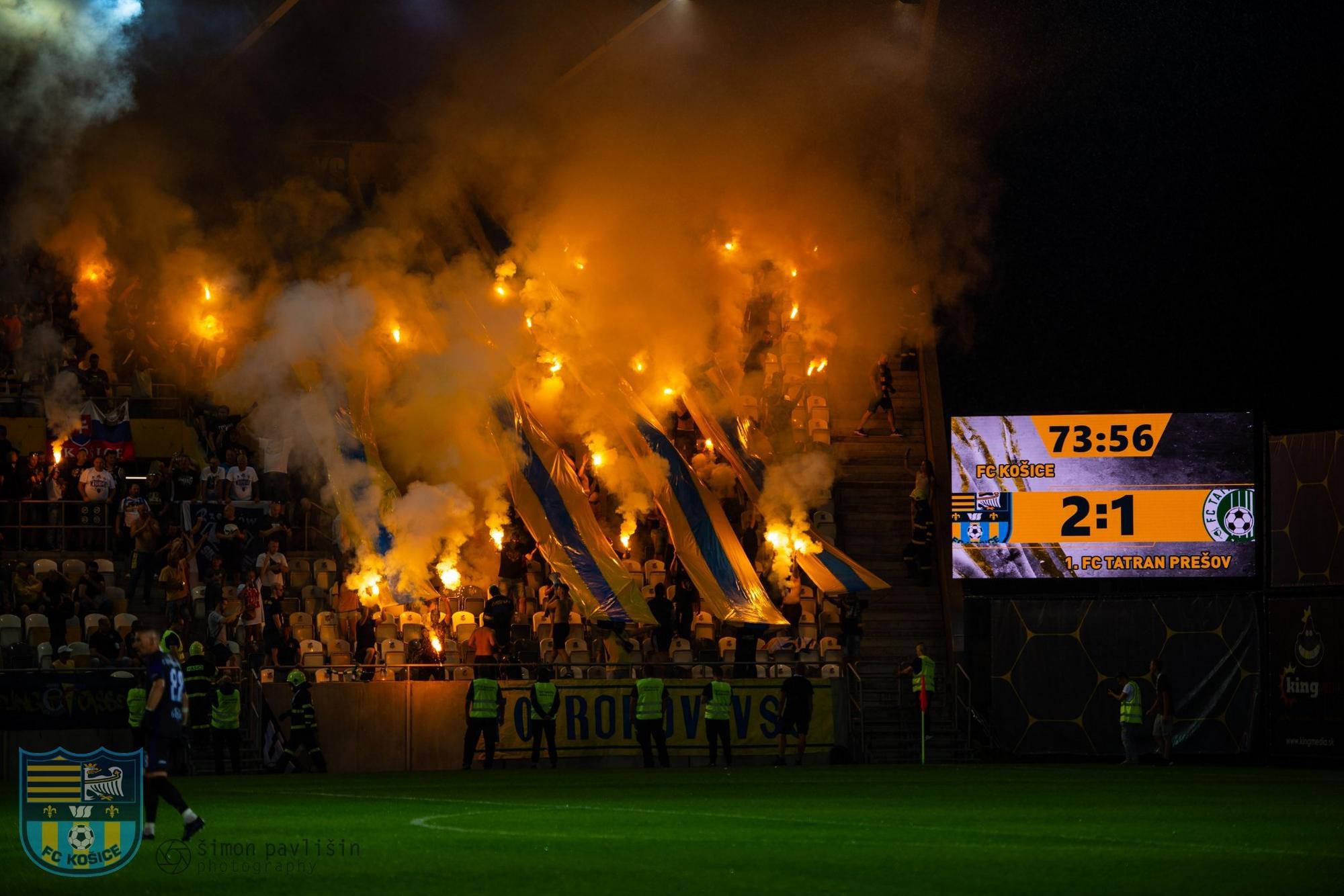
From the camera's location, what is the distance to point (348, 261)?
31.8 m

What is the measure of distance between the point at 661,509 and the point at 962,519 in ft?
15.6

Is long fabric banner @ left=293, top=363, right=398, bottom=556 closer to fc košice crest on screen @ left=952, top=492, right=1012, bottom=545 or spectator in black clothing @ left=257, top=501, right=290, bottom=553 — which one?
spectator in black clothing @ left=257, top=501, right=290, bottom=553

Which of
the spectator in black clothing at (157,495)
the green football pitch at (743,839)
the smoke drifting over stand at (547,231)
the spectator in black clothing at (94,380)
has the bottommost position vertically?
the green football pitch at (743,839)

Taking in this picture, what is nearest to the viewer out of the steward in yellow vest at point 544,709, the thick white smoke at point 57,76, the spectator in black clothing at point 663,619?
the steward in yellow vest at point 544,709

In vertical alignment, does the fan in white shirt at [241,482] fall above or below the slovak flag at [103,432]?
below

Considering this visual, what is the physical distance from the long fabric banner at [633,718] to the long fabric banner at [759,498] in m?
2.78

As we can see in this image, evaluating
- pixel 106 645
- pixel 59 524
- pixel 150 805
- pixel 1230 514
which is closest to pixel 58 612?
pixel 106 645

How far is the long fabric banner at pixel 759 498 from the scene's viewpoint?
28391 millimetres

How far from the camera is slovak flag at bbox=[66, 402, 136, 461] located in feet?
93.0

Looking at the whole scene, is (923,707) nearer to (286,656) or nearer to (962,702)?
(962,702)

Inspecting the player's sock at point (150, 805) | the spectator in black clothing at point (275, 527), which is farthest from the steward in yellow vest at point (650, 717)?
the player's sock at point (150, 805)

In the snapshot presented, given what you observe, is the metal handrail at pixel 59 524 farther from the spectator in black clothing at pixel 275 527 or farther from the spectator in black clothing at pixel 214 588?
the spectator in black clothing at pixel 214 588

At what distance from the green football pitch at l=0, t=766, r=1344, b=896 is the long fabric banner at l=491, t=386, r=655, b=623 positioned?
6.67 m

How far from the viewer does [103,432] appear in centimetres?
2861
